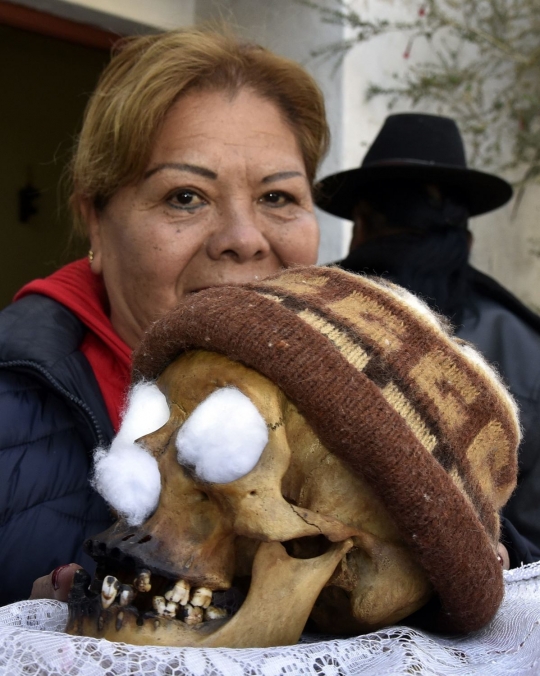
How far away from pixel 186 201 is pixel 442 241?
1088 millimetres

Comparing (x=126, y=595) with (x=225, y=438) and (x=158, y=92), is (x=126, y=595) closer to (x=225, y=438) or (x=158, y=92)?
(x=225, y=438)

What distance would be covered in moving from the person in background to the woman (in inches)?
21.9

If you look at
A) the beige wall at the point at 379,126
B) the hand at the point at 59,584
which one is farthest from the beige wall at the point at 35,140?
the hand at the point at 59,584

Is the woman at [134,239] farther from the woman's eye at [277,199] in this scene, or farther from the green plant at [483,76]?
the green plant at [483,76]

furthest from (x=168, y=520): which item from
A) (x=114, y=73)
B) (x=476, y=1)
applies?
(x=476, y=1)

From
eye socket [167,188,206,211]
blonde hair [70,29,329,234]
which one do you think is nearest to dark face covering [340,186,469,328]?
blonde hair [70,29,329,234]

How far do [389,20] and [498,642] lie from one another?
316 cm

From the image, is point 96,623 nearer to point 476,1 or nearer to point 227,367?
point 227,367

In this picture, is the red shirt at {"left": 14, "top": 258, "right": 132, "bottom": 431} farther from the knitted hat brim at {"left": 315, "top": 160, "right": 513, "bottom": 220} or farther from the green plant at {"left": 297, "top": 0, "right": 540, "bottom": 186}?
the green plant at {"left": 297, "top": 0, "right": 540, "bottom": 186}

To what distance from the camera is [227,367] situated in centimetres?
103

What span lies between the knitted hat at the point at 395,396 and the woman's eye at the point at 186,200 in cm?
63

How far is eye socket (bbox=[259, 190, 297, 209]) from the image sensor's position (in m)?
1.77

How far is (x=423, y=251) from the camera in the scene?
247 centimetres

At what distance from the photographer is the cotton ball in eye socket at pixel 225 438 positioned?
980mm
